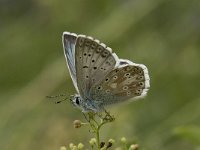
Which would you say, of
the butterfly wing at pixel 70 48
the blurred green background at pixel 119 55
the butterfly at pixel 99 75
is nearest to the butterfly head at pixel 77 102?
the butterfly at pixel 99 75

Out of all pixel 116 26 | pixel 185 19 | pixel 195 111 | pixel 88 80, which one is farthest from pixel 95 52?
pixel 185 19

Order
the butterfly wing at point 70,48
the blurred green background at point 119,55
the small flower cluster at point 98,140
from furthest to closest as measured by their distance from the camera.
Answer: the blurred green background at point 119,55 < the butterfly wing at point 70,48 < the small flower cluster at point 98,140

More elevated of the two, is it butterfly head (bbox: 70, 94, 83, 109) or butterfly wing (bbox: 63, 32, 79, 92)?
butterfly wing (bbox: 63, 32, 79, 92)

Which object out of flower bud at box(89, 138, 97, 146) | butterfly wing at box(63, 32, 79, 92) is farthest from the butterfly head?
flower bud at box(89, 138, 97, 146)

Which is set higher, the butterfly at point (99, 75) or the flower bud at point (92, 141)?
the butterfly at point (99, 75)

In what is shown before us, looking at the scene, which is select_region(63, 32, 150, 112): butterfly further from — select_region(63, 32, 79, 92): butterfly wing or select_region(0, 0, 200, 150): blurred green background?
select_region(0, 0, 200, 150): blurred green background

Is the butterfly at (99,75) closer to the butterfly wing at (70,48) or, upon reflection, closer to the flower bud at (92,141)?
the butterfly wing at (70,48)

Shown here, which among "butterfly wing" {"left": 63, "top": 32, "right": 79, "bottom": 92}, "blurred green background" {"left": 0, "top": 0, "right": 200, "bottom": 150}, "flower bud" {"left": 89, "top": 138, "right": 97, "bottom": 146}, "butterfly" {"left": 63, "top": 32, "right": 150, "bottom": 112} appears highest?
"blurred green background" {"left": 0, "top": 0, "right": 200, "bottom": 150}

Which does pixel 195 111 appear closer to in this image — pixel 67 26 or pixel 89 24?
pixel 89 24

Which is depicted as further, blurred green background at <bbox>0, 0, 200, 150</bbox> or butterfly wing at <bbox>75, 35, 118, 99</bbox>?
blurred green background at <bbox>0, 0, 200, 150</bbox>

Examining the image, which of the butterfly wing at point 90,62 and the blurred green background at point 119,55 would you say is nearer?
the butterfly wing at point 90,62
